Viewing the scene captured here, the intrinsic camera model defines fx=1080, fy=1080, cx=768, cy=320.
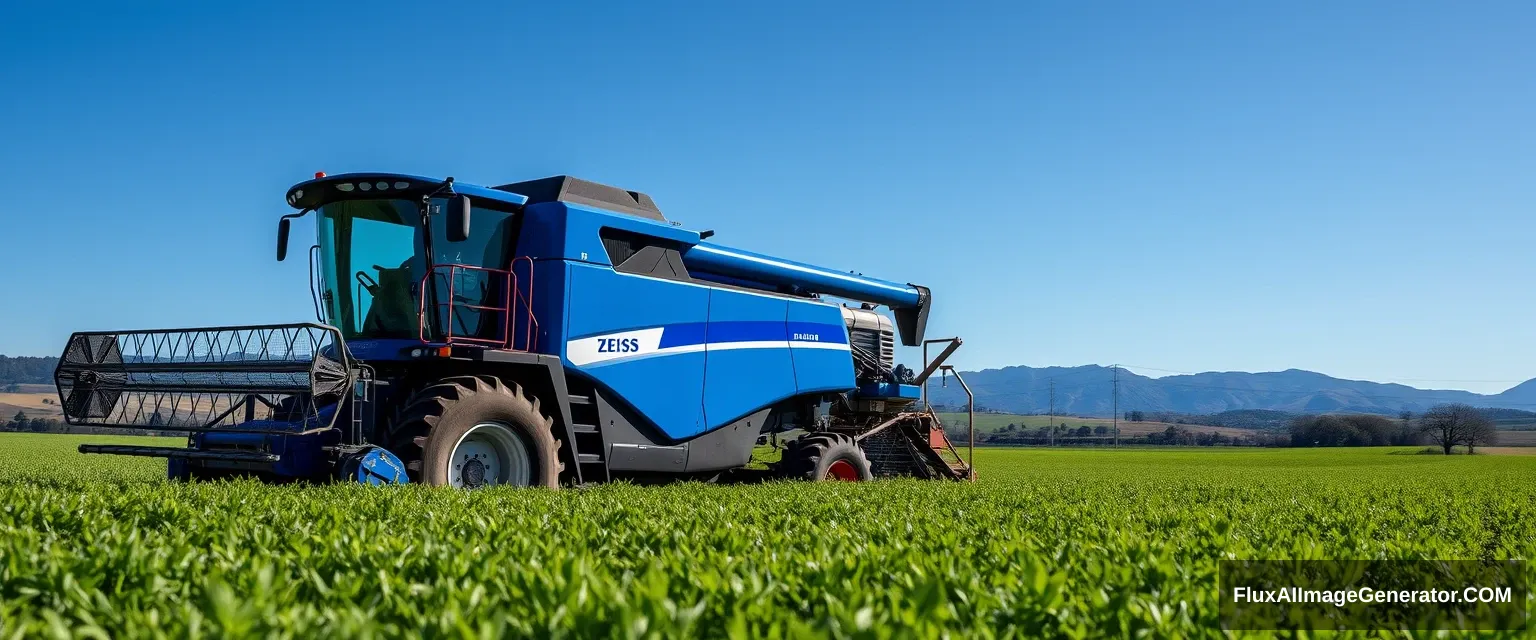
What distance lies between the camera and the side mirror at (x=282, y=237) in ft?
35.8

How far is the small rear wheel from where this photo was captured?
46.1 ft

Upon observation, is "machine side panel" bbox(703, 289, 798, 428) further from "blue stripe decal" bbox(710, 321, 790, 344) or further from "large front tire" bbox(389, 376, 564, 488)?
"large front tire" bbox(389, 376, 564, 488)

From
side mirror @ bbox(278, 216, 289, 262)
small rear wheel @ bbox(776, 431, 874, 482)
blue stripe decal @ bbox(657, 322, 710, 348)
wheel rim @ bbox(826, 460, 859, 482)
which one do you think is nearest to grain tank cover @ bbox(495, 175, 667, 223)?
blue stripe decal @ bbox(657, 322, 710, 348)

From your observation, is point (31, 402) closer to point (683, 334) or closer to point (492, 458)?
point (683, 334)

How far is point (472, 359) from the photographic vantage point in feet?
32.4

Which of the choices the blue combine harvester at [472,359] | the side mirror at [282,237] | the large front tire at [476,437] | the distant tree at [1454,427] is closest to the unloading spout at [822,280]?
the blue combine harvester at [472,359]

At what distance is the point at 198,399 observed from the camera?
10.2m

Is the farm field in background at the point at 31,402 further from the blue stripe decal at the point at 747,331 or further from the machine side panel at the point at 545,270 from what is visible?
the machine side panel at the point at 545,270

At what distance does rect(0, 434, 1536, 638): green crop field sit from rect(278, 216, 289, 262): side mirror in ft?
13.9

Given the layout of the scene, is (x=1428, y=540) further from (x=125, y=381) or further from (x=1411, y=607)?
(x=125, y=381)

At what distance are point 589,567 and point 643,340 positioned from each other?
8318 mm

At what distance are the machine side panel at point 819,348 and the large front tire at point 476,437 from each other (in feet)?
14.8

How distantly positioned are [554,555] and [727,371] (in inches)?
350

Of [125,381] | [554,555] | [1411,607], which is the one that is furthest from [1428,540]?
[125,381]
